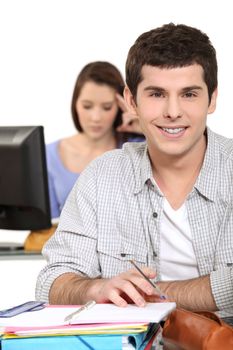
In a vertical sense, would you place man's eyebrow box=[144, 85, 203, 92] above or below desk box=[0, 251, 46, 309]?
above

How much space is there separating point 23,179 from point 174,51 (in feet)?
3.74

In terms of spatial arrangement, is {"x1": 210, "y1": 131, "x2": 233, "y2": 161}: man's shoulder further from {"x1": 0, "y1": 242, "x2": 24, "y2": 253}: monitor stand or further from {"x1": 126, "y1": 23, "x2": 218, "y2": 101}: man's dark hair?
{"x1": 0, "y1": 242, "x2": 24, "y2": 253}: monitor stand

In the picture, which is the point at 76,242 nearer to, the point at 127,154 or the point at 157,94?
the point at 127,154

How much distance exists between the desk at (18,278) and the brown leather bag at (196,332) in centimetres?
141

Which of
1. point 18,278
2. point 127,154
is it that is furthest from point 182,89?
point 18,278

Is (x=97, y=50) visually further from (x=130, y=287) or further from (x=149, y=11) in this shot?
(x=130, y=287)

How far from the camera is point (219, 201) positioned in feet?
7.14

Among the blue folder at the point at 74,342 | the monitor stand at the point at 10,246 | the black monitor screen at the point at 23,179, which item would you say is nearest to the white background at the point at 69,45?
the monitor stand at the point at 10,246

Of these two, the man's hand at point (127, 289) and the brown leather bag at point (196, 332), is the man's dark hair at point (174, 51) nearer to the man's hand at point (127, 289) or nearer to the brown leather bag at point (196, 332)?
the man's hand at point (127, 289)

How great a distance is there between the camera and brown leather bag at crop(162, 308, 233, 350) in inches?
56.6

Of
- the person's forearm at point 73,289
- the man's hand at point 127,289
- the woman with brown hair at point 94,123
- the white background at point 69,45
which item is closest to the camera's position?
the man's hand at point 127,289

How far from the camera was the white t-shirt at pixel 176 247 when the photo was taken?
7.18ft

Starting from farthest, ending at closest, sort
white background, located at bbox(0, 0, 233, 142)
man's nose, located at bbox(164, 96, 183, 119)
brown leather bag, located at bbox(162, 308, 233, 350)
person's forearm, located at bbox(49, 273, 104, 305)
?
white background, located at bbox(0, 0, 233, 142), man's nose, located at bbox(164, 96, 183, 119), person's forearm, located at bbox(49, 273, 104, 305), brown leather bag, located at bbox(162, 308, 233, 350)

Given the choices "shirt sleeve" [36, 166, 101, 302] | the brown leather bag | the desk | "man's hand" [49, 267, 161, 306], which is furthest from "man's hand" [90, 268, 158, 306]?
the desk
